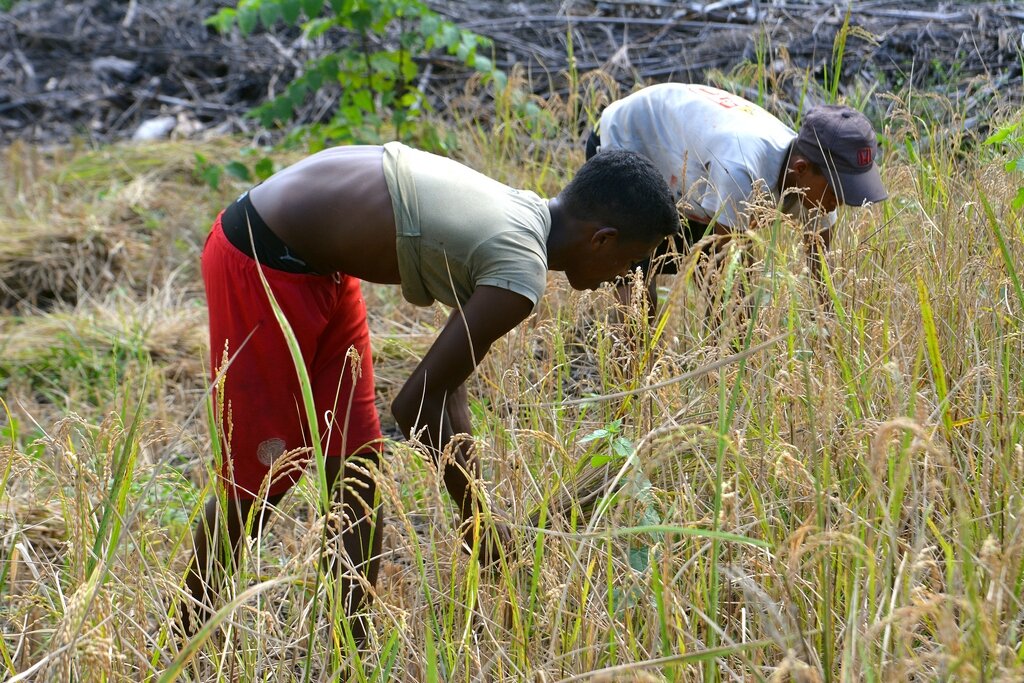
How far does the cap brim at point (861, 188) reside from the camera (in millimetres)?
2443

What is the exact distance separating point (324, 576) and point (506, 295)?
0.68 m

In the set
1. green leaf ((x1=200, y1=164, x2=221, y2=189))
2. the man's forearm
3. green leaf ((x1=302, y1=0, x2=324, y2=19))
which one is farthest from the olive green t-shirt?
green leaf ((x1=200, y1=164, x2=221, y2=189))

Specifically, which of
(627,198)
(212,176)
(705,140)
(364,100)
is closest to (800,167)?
(705,140)

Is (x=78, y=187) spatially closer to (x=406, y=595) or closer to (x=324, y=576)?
(x=406, y=595)

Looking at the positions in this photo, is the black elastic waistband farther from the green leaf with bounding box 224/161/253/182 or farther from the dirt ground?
the green leaf with bounding box 224/161/253/182

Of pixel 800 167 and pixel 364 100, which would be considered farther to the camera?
pixel 364 100

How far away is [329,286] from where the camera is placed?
2020 millimetres

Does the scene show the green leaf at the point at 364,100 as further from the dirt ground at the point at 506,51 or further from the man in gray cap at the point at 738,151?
the man in gray cap at the point at 738,151

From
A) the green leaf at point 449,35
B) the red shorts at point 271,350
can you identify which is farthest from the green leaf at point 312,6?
the red shorts at point 271,350

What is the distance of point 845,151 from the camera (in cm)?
250

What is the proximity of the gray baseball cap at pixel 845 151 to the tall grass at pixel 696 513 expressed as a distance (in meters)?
0.07

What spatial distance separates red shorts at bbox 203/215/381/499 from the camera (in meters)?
1.98

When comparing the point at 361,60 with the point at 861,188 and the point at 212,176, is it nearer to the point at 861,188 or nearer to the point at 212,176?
the point at 212,176

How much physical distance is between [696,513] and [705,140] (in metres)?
1.44
